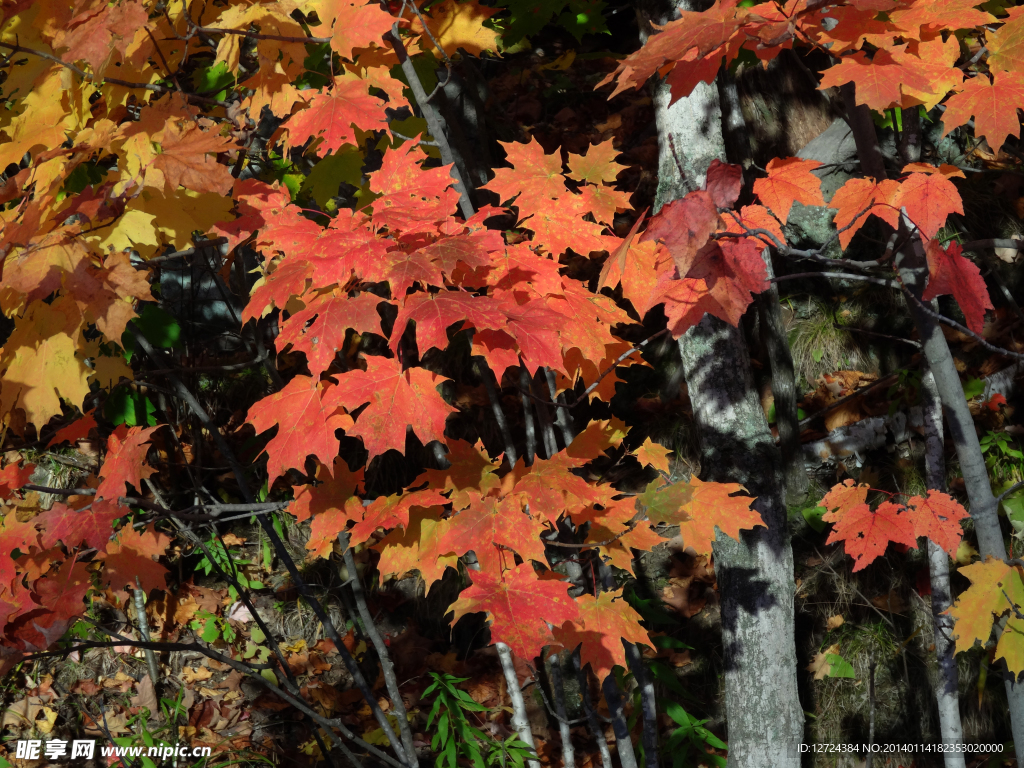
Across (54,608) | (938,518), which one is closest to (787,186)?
(938,518)

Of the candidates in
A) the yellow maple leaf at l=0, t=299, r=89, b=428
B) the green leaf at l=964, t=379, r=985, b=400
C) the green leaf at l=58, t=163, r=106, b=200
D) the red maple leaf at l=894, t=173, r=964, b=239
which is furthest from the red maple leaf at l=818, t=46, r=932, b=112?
the green leaf at l=58, t=163, r=106, b=200

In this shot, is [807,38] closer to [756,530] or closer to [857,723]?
[756,530]

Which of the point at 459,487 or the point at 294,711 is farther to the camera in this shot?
the point at 294,711

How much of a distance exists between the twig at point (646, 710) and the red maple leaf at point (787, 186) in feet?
4.72

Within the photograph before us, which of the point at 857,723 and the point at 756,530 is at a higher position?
the point at 756,530

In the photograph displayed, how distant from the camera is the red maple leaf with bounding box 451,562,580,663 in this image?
159 cm

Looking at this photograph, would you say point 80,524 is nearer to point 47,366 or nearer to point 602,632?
point 47,366

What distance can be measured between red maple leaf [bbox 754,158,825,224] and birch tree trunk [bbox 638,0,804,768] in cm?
40

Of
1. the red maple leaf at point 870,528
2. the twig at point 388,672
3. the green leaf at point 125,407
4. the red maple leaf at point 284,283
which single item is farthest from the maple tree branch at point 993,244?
the green leaf at point 125,407

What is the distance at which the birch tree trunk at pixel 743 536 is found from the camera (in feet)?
7.61

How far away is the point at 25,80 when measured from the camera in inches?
86.9

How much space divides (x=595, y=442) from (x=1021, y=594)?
1.30 m

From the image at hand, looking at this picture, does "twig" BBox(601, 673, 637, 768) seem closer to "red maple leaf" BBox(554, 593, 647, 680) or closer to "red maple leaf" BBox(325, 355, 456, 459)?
"red maple leaf" BBox(554, 593, 647, 680)

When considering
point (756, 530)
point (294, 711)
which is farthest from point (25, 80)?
point (294, 711)
